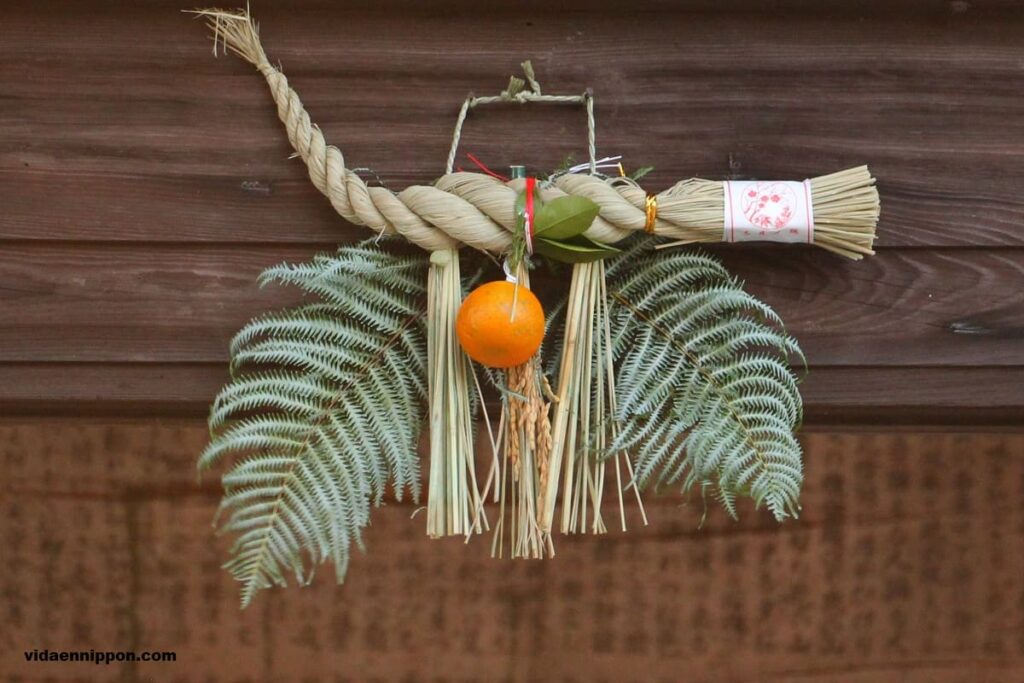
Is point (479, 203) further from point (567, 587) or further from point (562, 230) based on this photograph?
point (567, 587)

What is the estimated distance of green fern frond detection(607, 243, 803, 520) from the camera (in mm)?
725

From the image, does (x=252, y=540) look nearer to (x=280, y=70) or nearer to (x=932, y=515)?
(x=280, y=70)

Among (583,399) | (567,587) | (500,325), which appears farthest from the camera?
(567,587)

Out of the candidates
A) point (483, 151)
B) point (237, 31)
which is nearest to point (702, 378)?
point (483, 151)

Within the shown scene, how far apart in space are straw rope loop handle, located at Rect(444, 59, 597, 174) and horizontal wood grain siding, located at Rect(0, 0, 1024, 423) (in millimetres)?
13

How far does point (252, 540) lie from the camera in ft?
2.22

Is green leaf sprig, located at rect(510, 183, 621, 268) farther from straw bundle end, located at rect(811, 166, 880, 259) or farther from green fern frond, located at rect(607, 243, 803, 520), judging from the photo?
straw bundle end, located at rect(811, 166, 880, 259)

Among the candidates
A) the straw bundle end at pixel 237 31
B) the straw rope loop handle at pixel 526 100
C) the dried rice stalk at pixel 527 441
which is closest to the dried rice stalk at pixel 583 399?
the dried rice stalk at pixel 527 441

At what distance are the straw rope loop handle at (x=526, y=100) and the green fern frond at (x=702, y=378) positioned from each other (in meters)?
0.12

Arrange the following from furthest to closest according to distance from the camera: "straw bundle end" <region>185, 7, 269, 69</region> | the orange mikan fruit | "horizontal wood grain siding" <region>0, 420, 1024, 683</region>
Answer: "horizontal wood grain siding" <region>0, 420, 1024, 683</region>
"straw bundle end" <region>185, 7, 269, 69</region>
the orange mikan fruit

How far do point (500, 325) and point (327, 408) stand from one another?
19cm

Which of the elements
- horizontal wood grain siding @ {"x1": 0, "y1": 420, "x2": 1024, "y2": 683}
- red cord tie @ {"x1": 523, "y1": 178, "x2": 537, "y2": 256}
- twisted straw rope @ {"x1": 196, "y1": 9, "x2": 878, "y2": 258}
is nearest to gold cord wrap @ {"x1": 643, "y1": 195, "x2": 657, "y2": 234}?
twisted straw rope @ {"x1": 196, "y1": 9, "x2": 878, "y2": 258}

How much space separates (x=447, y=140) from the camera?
813 millimetres

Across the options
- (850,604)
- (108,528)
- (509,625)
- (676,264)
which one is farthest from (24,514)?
(850,604)
